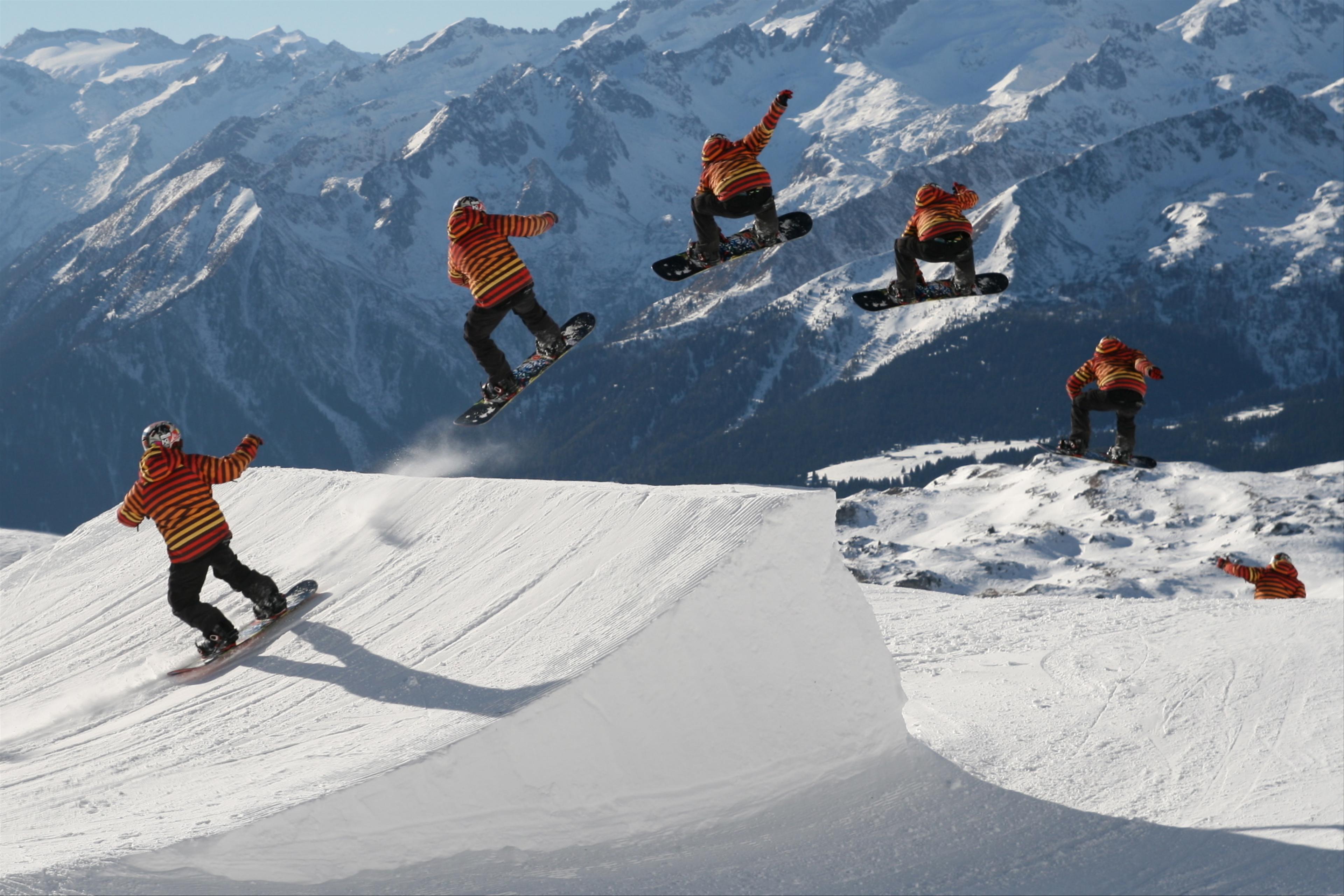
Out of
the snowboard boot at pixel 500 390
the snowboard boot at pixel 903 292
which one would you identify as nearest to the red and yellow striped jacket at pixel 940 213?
the snowboard boot at pixel 903 292

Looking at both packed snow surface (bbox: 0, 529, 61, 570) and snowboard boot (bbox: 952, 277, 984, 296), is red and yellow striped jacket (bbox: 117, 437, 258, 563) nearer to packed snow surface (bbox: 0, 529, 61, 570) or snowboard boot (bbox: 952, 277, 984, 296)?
snowboard boot (bbox: 952, 277, 984, 296)

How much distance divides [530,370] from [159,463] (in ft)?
16.4

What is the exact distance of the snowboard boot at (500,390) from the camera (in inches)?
625

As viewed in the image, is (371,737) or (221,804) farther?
(371,737)

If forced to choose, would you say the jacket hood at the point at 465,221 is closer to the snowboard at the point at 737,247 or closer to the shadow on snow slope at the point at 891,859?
the snowboard at the point at 737,247

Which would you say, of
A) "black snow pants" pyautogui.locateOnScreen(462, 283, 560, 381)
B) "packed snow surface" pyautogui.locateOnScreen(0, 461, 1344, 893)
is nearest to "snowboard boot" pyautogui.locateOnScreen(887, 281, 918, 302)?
"black snow pants" pyautogui.locateOnScreen(462, 283, 560, 381)

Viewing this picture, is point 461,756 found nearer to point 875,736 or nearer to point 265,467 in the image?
point 875,736

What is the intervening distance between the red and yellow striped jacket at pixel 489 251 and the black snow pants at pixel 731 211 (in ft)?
8.25

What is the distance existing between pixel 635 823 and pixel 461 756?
5.60 ft

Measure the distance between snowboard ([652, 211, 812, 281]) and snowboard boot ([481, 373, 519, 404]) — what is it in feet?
8.66

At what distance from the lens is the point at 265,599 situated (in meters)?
13.6

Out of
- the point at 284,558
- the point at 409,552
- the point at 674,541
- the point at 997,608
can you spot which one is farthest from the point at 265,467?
the point at 997,608

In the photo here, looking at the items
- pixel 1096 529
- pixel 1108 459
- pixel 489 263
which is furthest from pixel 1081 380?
pixel 1096 529

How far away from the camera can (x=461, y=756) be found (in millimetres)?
8695
